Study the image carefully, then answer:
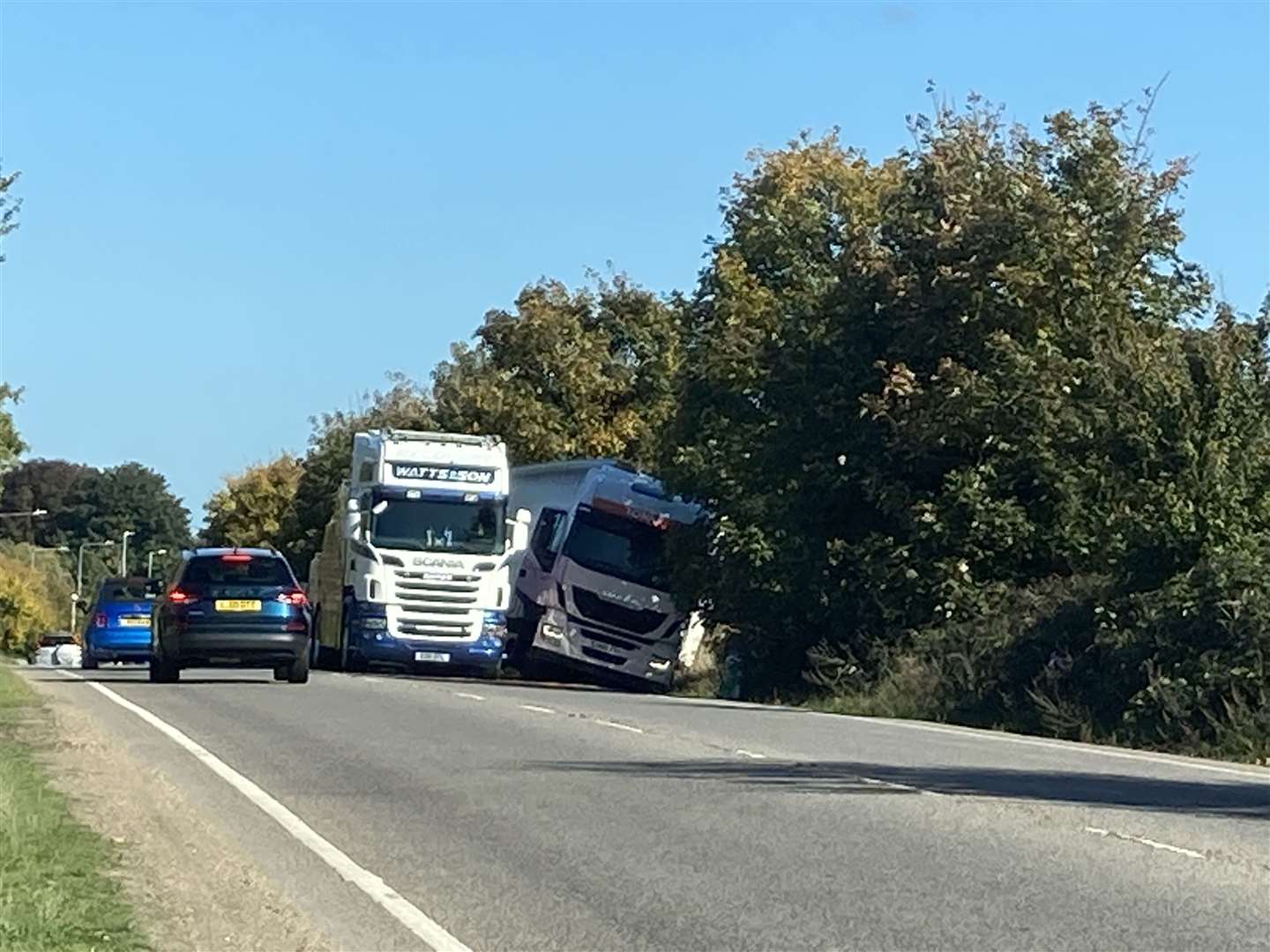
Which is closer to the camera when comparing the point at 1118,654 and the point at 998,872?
the point at 998,872

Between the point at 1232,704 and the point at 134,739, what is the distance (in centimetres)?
1102

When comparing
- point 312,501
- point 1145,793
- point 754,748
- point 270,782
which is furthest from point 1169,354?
point 312,501

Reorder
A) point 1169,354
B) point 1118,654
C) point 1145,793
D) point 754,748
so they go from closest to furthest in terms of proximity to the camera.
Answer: point 1145,793 → point 754,748 → point 1118,654 → point 1169,354

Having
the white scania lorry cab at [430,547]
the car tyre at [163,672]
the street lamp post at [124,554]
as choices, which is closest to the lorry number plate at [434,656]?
the white scania lorry cab at [430,547]

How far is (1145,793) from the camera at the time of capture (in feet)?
53.9

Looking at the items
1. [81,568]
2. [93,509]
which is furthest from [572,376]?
[93,509]

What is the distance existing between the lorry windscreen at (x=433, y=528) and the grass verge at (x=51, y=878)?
2062cm

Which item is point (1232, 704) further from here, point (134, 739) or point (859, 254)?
point (859, 254)

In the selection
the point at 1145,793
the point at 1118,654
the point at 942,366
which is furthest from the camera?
the point at 942,366

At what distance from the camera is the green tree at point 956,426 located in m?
29.6

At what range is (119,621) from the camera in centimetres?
4150

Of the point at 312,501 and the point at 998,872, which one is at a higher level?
the point at 312,501

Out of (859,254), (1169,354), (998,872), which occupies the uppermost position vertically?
(859,254)

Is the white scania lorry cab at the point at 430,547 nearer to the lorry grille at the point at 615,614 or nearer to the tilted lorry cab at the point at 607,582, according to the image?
the tilted lorry cab at the point at 607,582
